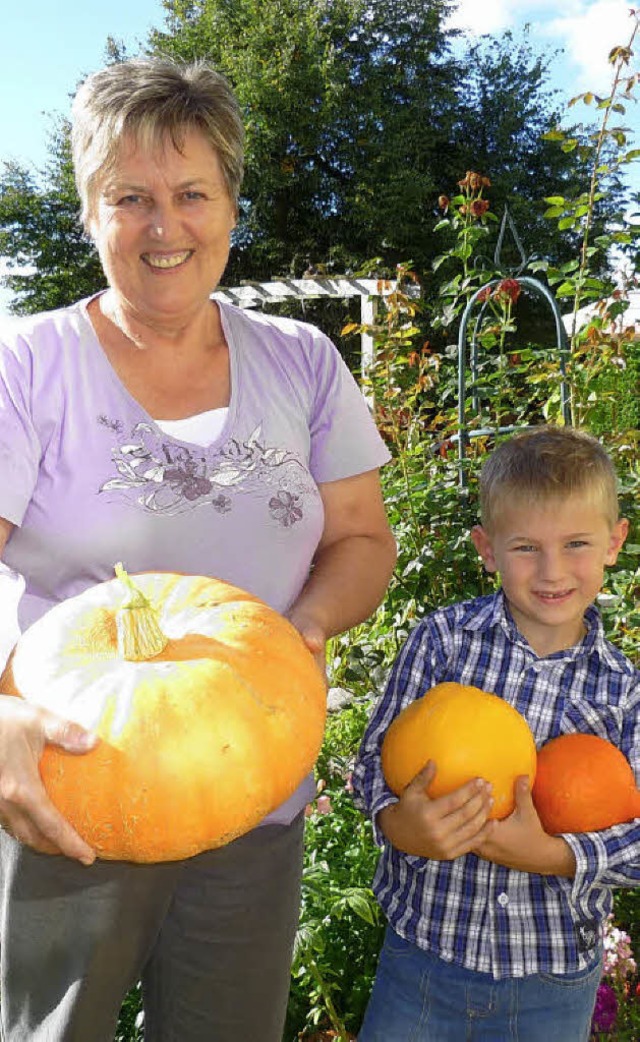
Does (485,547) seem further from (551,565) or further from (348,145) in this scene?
(348,145)

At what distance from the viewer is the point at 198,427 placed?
71.5 inches

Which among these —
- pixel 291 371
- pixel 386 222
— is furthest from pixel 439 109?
pixel 291 371

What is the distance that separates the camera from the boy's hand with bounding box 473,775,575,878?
1.65m

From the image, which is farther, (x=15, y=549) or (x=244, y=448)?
(x=244, y=448)

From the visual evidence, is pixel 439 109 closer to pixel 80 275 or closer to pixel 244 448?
pixel 80 275

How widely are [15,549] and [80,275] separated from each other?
2723cm

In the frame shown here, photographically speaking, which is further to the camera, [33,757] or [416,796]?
[416,796]

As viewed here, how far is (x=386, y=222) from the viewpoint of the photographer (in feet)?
79.5

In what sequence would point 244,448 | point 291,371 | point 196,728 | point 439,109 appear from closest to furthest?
1. point 196,728
2. point 244,448
3. point 291,371
4. point 439,109

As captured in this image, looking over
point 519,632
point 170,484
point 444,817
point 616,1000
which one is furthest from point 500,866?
point 170,484

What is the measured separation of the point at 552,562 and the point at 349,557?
0.42 metres

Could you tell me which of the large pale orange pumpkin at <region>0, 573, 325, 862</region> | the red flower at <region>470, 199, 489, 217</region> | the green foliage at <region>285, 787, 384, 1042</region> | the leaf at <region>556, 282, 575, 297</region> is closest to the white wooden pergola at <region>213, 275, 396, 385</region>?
the red flower at <region>470, 199, 489, 217</region>

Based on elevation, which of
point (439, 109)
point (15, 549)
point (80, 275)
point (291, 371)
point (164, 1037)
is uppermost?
point (439, 109)

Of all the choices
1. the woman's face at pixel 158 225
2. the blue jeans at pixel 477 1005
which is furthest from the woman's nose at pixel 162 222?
the blue jeans at pixel 477 1005
